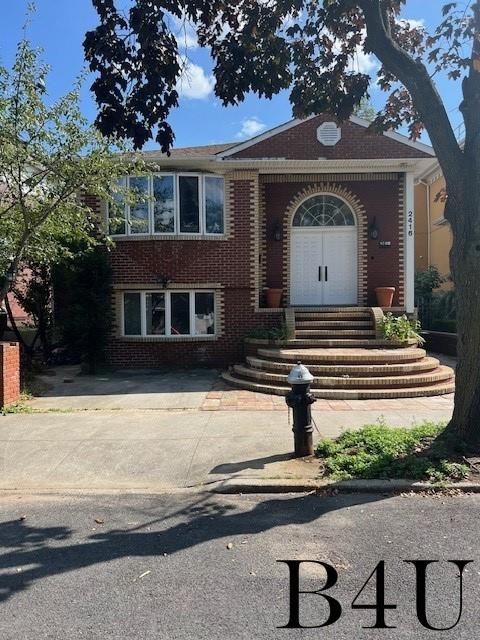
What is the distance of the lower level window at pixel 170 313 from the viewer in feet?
43.1

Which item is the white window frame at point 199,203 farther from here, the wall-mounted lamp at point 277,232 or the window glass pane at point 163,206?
the wall-mounted lamp at point 277,232

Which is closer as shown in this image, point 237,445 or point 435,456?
point 435,456

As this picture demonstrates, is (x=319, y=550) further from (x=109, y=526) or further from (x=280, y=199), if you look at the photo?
(x=280, y=199)

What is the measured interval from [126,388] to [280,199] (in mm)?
6520

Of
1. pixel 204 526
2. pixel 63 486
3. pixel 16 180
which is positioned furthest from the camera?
pixel 16 180

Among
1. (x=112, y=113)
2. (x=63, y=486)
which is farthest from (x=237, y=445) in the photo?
(x=112, y=113)

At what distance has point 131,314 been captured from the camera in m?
13.3

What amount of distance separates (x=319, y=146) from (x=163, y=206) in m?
4.26

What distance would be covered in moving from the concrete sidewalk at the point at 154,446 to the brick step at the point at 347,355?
2143 millimetres

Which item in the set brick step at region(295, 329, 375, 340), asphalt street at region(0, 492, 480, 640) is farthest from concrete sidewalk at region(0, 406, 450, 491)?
brick step at region(295, 329, 375, 340)

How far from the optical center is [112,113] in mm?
5551

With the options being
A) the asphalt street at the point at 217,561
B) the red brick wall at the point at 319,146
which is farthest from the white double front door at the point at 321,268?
the asphalt street at the point at 217,561

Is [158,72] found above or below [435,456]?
above

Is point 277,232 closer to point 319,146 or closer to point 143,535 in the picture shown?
point 319,146
